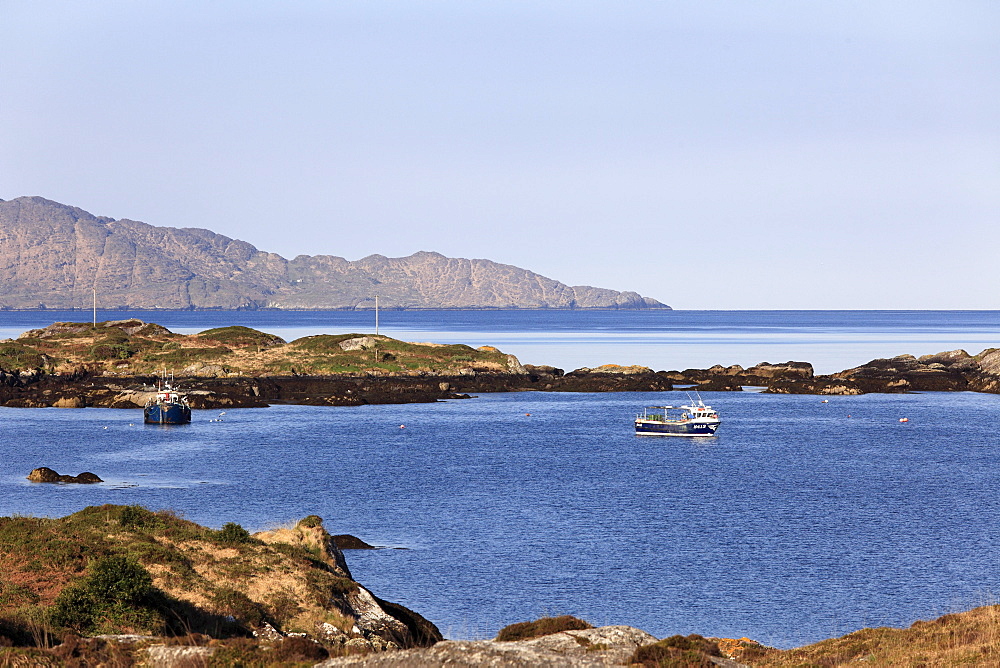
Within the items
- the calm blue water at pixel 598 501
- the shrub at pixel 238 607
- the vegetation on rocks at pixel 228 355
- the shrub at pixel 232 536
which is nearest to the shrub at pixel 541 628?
the shrub at pixel 238 607

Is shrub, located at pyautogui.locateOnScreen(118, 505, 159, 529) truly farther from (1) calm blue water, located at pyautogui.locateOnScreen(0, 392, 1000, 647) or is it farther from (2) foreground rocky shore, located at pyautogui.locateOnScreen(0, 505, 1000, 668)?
(1) calm blue water, located at pyautogui.locateOnScreen(0, 392, 1000, 647)

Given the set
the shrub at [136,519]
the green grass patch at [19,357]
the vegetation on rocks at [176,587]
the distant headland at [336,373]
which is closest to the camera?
the vegetation on rocks at [176,587]

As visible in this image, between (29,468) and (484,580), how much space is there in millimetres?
49835

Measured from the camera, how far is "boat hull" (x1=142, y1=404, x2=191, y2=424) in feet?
376

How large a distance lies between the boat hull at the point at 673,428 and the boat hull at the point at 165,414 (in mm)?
50374

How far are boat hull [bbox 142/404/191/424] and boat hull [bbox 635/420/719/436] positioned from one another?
50.4 meters

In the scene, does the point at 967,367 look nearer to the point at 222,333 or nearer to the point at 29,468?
the point at 222,333

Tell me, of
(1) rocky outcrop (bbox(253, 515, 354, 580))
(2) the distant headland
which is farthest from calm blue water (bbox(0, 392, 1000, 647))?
(2) the distant headland

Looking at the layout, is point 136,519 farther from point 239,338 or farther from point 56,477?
point 239,338

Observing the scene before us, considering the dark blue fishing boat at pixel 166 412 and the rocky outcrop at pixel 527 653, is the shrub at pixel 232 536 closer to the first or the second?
the rocky outcrop at pixel 527 653

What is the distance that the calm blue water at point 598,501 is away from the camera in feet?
140

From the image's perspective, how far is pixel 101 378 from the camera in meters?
152

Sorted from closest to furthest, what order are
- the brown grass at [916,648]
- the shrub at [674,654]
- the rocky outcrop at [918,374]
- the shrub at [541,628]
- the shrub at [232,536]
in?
the shrub at [674,654]
the brown grass at [916,648]
the shrub at [541,628]
the shrub at [232,536]
the rocky outcrop at [918,374]

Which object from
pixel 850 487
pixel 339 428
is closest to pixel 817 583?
pixel 850 487
